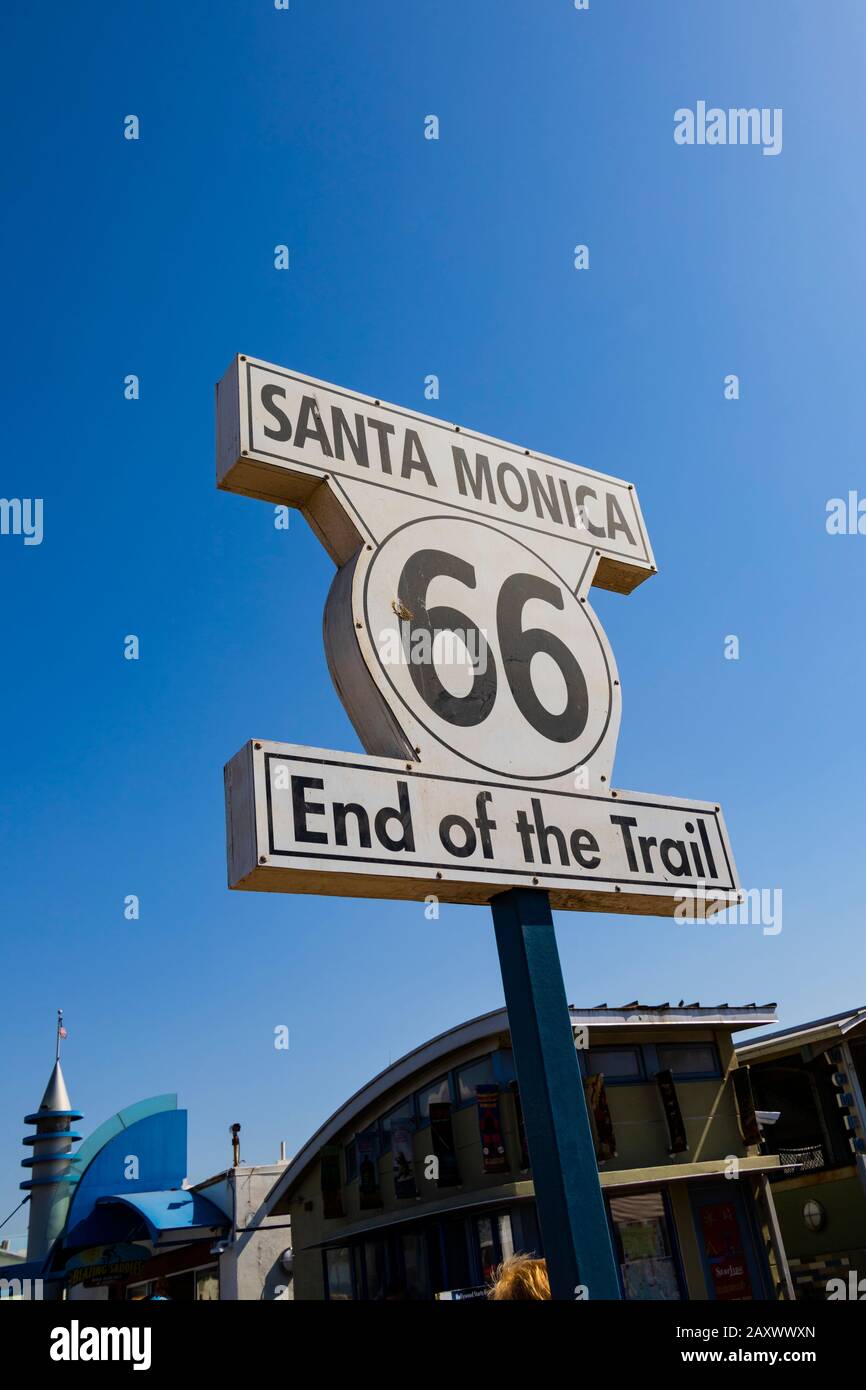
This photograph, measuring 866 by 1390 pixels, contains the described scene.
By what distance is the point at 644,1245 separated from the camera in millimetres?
15523

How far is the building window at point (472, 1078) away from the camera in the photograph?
54.0 feet

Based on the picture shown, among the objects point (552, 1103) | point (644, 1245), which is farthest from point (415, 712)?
point (644, 1245)

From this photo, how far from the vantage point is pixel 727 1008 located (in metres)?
17.5

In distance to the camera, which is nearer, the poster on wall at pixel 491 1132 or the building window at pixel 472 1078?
the poster on wall at pixel 491 1132

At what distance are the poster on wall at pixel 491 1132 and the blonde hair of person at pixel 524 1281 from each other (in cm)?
1241

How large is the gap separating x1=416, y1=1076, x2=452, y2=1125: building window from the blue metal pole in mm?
14024

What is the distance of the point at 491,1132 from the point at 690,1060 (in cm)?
399

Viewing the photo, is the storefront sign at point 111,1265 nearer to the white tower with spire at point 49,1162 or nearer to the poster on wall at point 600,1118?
the white tower with spire at point 49,1162

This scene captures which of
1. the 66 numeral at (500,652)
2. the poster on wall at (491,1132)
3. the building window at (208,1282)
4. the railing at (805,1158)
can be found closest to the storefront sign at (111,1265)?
the building window at (208,1282)

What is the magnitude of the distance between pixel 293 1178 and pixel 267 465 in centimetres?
2166

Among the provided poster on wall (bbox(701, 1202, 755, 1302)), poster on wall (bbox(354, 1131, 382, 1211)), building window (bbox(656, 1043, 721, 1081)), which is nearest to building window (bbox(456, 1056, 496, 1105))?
building window (bbox(656, 1043, 721, 1081))

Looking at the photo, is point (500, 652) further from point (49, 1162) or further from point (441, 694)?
point (49, 1162)
